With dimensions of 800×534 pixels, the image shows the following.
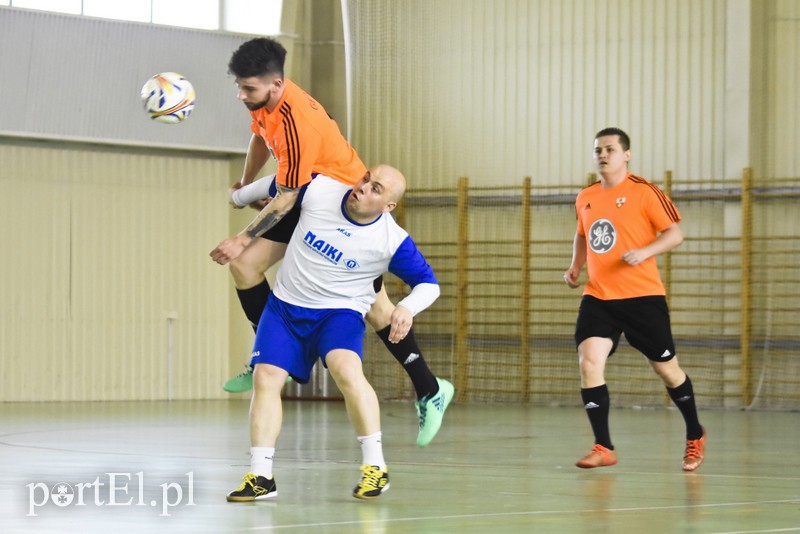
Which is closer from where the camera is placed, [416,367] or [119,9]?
[416,367]

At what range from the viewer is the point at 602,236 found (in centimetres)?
657

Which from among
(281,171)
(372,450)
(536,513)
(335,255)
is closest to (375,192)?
(335,255)

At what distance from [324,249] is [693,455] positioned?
2.64 meters

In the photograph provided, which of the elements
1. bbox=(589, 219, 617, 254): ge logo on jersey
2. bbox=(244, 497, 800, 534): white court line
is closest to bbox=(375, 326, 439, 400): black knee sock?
bbox=(244, 497, 800, 534): white court line

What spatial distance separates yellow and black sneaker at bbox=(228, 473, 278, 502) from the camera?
15.5 feet

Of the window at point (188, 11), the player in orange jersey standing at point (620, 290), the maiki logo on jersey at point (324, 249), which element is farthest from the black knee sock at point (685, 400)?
the window at point (188, 11)

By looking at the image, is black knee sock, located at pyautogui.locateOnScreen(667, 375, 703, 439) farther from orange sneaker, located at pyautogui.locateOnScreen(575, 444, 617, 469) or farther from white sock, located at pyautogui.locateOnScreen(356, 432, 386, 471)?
white sock, located at pyautogui.locateOnScreen(356, 432, 386, 471)

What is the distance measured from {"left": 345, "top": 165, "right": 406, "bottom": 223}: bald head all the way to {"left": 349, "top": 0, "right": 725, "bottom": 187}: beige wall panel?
382 inches

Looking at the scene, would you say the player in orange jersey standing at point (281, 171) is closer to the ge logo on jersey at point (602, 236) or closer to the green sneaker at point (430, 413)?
the green sneaker at point (430, 413)

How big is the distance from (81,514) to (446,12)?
37.4ft

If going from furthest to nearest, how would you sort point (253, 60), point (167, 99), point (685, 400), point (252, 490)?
point (167, 99) < point (685, 400) < point (253, 60) < point (252, 490)

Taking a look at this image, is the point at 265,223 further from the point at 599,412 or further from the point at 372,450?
the point at 599,412

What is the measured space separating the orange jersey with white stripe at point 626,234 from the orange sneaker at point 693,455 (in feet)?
2.62

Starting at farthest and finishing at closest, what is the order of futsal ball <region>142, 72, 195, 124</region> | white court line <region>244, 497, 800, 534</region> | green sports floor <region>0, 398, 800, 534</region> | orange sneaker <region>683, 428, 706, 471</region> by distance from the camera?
futsal ball <region>142, 72, 195, 124</region> → orange sneaker <region>683, 428, 706, 471</region> → green sports floor <region>0, 398, 800, 534</region> → white court line <region>244, 497, 800, 534</region>
